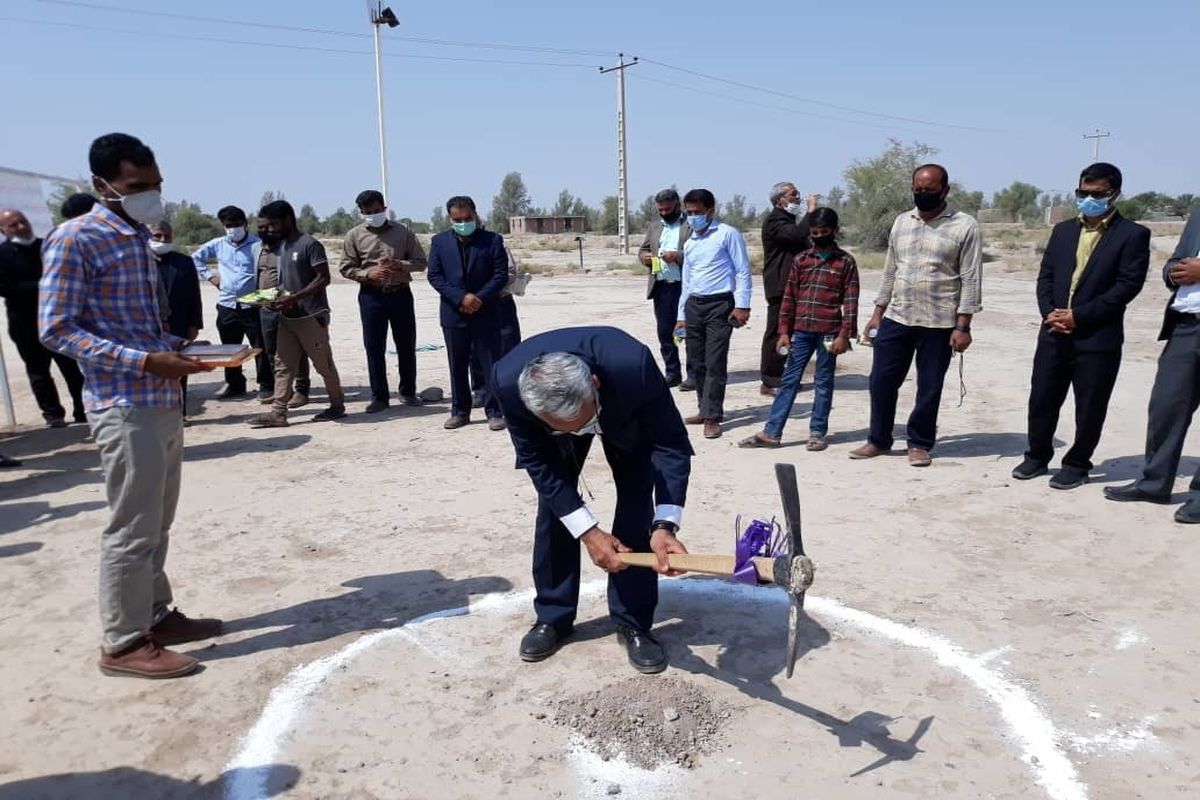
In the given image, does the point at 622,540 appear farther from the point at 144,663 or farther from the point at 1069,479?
the point at 1069,479

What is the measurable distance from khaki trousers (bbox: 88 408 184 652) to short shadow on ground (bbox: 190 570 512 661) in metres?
0.41

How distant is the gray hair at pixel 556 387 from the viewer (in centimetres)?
293

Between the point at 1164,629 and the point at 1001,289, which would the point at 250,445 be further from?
the point at 1001,289

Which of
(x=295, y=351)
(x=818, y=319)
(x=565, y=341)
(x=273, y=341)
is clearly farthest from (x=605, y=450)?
(x=273, y=341)

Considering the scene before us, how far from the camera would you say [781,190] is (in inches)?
329

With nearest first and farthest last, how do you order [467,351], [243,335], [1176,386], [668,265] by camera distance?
[1176,386]
[467,351]
[668,265]
[243,335]

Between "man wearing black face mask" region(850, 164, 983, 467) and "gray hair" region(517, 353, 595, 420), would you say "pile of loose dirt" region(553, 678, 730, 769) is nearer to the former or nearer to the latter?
"gray hair" region(517, 353, 595, 420)

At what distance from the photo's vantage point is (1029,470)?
611 centimetres

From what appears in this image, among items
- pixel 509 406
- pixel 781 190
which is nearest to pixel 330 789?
pixel 509 406

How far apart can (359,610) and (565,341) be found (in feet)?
6.47

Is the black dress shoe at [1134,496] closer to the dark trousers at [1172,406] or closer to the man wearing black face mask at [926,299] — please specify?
the dark trousers at [1172,406]

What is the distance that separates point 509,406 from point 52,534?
12.5 ft

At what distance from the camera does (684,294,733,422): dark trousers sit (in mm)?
7270

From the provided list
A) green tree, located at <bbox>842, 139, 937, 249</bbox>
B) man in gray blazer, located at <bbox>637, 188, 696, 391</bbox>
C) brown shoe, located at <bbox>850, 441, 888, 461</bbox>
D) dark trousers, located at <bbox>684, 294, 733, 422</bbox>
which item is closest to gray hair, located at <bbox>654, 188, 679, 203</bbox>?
man in gray blazer, located at <bbox>637, 188, 696, 391</bbox>
